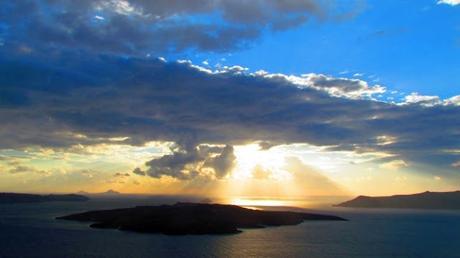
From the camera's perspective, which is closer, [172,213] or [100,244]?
[100,244]

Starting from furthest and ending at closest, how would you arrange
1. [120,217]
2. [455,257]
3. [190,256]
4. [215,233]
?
[120,217]
[215,233]
[455,257]
[190,256]

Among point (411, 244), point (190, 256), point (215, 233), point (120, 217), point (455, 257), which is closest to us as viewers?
point (190, 256)

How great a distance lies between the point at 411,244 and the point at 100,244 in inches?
3721

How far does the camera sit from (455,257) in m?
120

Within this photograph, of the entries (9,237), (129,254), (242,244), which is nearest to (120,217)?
(9,237)

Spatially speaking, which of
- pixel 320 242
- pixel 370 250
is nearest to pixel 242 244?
pixel 320 242

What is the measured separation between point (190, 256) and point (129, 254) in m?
14.3

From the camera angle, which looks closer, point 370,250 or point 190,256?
point 190,256

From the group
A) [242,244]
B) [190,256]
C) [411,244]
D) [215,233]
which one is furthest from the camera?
[215,233]

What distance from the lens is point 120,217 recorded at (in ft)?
645

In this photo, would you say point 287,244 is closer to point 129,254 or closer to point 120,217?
point 129,254

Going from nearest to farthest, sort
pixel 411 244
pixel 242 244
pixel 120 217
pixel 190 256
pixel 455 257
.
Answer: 1. pixel 190 256
2. pixel 455 257
3. pixel 242 244
4. pixel 411 244
5. pixel 120 217

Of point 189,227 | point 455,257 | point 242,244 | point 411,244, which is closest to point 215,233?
point 189,227

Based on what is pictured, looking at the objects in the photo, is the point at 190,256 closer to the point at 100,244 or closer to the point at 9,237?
the point at 100,244
